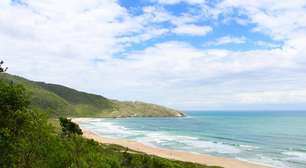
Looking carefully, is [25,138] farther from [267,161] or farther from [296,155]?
[296,155]

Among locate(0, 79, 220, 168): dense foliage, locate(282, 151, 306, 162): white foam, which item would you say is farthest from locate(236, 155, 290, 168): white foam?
locate(0, 79, 220, 168): dense foliage

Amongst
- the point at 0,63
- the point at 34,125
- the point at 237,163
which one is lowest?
the point at 237,163

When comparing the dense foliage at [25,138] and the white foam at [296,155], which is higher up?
the dense foliage at [25,138]

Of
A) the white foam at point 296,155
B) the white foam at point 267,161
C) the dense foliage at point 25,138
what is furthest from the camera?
the white foam at point 296,155

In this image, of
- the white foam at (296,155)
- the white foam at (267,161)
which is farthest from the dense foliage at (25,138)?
the white foam at (296,155)

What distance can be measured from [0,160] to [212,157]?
63.8 metres

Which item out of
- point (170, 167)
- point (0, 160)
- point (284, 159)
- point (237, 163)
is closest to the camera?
point (0, 160)

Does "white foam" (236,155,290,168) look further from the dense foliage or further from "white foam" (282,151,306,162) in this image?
the dense foliage

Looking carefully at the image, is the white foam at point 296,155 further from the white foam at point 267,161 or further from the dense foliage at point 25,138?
the dense foliage at point 25,138

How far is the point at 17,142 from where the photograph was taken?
66.7 feet

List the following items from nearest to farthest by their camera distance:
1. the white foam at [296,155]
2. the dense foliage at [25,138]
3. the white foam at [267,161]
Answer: the dense foliage at [25,138]
the white foam at [267,161]
the white foam at [296,155]

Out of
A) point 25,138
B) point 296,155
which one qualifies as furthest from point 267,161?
point 25,138

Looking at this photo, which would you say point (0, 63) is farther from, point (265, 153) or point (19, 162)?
point (265, 153)

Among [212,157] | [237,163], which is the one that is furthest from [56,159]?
[212,157]
